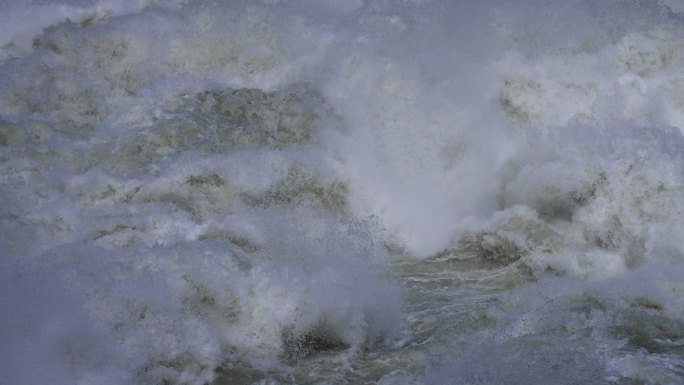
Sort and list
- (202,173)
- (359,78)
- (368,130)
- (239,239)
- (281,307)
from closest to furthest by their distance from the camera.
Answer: (281,307) → (239,239) → (202,173) → (368,130) → (359,78)

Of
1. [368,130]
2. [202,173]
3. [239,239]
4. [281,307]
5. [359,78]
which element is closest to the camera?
[281,307]

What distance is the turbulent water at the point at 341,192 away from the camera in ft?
16.1

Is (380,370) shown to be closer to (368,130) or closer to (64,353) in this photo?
(64,353)

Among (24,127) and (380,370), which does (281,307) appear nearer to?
(380,370)

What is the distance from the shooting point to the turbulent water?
4906 millimetres

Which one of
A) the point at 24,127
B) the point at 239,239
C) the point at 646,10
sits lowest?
the point at 239,239

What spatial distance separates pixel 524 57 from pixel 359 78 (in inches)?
77.5

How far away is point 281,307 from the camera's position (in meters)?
5.32

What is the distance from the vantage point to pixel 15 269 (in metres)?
5.46

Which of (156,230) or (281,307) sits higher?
(156,230)

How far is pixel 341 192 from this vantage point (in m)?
7.52

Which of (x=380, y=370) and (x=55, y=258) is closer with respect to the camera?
(x=380, y=370)

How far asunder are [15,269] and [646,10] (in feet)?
24.9

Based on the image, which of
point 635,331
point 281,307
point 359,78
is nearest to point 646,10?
point 359,78
